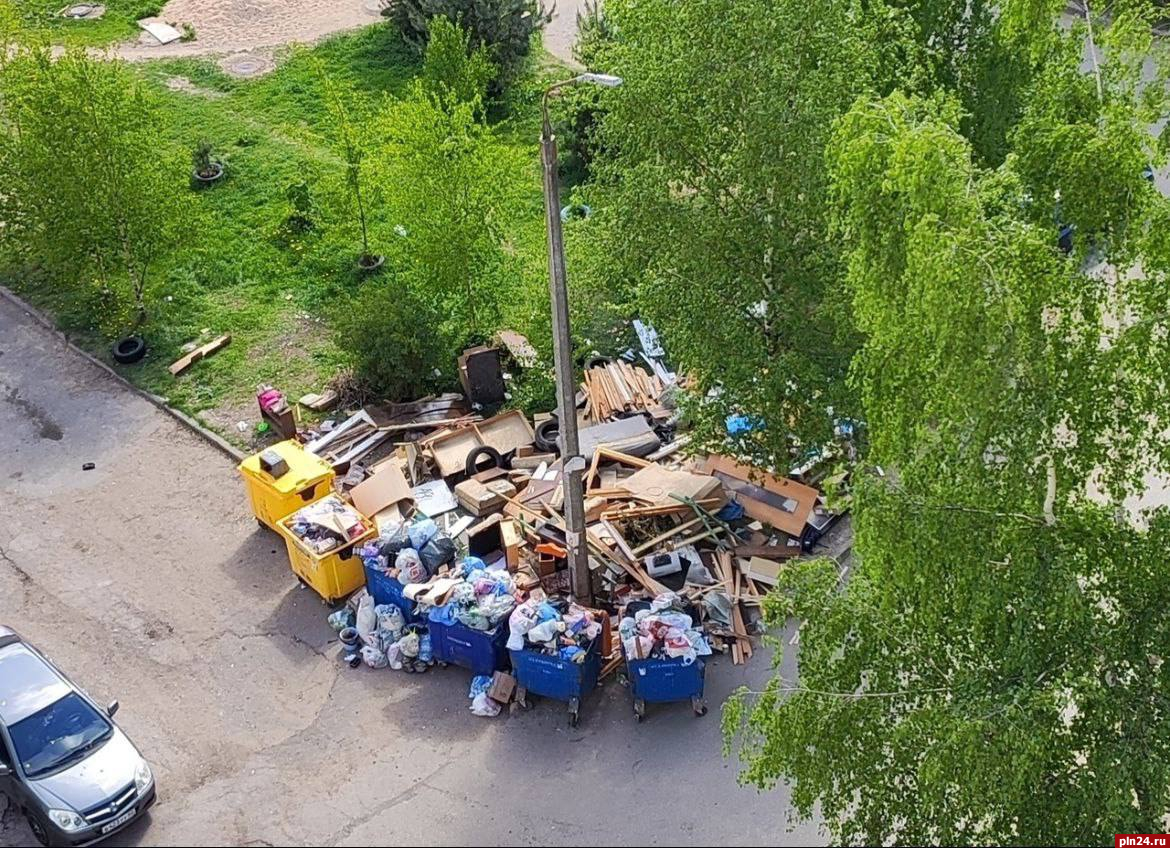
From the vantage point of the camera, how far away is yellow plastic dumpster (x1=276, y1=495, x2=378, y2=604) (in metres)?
15.5

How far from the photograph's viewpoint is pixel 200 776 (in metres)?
13.7

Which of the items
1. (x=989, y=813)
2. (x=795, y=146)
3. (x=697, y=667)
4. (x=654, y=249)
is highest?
(x=795, y=146)

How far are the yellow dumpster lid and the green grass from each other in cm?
1878

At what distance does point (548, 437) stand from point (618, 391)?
5.05ft

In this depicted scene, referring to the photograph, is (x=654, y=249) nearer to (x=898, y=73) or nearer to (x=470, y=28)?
(x=898, y=73)

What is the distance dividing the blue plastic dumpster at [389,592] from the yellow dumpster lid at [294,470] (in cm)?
161

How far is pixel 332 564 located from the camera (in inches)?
613

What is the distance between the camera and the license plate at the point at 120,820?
12.7 meters

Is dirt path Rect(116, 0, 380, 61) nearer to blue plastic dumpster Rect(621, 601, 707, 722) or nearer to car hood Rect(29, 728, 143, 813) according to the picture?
car hood Rect(29, 728, 143, 813)

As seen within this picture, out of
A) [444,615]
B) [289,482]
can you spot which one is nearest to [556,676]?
[444,615]

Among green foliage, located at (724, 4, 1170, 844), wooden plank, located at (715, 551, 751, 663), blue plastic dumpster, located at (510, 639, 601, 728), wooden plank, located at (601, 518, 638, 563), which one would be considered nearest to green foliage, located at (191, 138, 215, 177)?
wooden plank, located at (601, 518, 638, 563)

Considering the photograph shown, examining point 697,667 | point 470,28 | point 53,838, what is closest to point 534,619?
point 697,667

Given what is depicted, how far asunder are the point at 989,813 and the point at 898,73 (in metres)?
8.63

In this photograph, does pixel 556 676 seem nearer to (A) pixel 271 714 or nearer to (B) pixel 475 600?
(B) pixel 475 600
